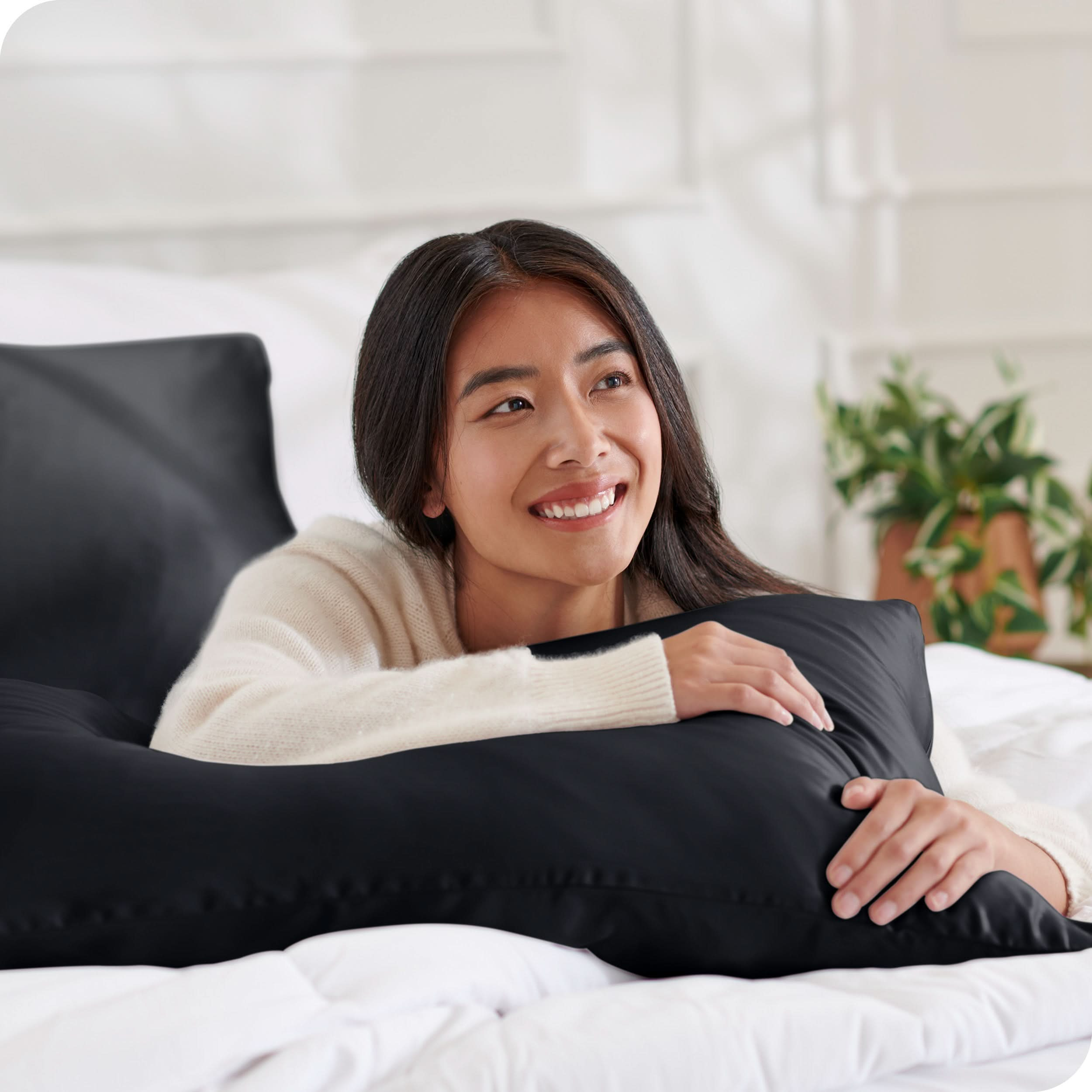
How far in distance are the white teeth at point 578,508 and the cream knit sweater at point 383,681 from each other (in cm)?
14

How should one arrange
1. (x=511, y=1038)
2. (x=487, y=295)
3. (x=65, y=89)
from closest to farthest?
(x=511, y=1038)
(x=487, y=295)
(x=65, y=89)

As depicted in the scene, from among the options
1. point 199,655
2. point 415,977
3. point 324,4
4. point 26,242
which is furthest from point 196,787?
point 324,4

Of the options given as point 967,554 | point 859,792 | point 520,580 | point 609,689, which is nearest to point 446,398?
point 520,580

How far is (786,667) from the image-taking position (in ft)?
2.90

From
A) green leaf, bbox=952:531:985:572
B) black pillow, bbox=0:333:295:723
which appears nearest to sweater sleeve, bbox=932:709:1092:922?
black pillow, bbox=0:333:295:723

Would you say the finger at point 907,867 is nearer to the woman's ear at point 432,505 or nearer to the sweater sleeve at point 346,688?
the sweater sleeve at point 346,688

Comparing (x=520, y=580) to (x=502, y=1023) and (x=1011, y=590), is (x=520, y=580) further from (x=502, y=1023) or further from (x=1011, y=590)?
(x=1011, y=590)

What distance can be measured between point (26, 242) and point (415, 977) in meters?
1.81

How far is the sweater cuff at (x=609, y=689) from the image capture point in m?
0.85

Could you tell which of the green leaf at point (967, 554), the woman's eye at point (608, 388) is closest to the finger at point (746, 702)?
the woman's eye at point (608, 388)

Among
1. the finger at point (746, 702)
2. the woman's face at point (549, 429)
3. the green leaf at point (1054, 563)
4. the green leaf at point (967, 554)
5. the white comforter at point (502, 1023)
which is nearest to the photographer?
the white comforter at point (502, 1023)

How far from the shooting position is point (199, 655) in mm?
1158

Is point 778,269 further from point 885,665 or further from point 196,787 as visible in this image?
point 196,787

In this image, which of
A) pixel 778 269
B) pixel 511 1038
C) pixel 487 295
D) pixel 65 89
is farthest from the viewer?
pixel 778 269
